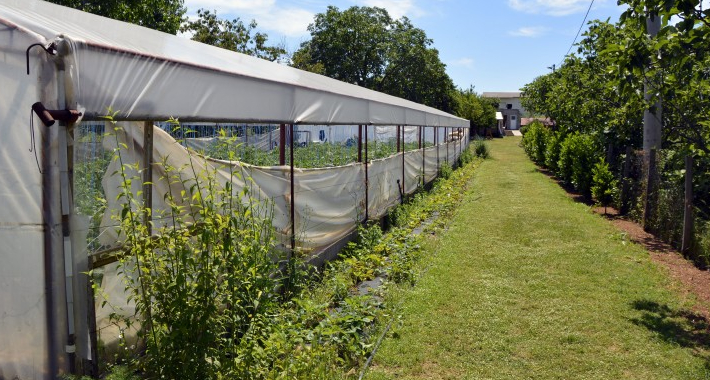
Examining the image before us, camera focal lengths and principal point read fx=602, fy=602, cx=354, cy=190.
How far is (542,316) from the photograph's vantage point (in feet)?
20.5

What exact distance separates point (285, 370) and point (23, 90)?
89.4 inches

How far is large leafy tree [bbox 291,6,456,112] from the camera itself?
50281 mm

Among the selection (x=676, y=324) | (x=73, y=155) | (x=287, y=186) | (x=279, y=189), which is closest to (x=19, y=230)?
(x=73, y=155)

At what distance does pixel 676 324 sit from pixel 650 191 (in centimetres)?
536

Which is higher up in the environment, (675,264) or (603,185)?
(603,185)

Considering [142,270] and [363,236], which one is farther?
[363,236]

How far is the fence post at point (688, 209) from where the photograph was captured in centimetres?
865

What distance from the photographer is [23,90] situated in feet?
9.72

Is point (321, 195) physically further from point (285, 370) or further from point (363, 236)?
point (285, 370)

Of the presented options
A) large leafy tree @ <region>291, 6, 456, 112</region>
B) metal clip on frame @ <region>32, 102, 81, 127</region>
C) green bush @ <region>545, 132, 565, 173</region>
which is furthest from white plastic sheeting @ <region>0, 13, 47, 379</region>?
large leafy tree @ <region>291, 6, 456, 112</region>

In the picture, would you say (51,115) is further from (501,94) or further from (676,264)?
(501,94)

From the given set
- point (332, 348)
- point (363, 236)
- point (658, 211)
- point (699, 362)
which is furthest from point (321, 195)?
point (658, 211)

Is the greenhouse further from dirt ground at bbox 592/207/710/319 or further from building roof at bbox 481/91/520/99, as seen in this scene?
building roof at bbox 481/91/520/99

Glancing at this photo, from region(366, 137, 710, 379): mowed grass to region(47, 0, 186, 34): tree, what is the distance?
38.3 ft
